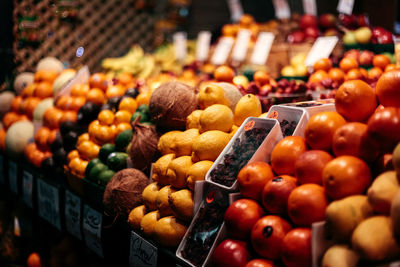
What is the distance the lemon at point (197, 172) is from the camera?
1540 mm

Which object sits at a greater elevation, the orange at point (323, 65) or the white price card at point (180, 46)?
the orange at point (323, 65)

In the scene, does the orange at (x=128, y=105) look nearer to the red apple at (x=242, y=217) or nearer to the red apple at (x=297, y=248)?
the red apple at (x=242, y=217)

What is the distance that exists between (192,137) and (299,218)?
75 cm

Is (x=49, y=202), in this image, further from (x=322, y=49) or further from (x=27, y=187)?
(x=322, y=49)

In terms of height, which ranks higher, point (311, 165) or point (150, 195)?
point (311, 165)

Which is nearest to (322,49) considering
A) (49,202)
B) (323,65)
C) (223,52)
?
(323,65)

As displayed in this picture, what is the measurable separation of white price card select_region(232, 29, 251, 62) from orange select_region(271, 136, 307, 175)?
369 cm

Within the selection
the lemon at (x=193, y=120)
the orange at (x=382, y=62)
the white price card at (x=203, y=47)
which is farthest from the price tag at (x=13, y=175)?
the white price card at (x=203, y=47)

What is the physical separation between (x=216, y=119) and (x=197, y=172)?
290 mm

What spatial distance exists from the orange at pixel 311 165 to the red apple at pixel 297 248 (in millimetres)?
161

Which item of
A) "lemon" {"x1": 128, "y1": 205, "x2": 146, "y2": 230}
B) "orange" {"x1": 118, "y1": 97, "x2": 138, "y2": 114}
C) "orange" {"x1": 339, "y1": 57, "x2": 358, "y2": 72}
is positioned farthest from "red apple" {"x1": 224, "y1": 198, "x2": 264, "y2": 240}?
"orange" {"x1": 339, "y1": 57, "x2": 358, "y2": 72}

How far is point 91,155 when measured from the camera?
2.45 m

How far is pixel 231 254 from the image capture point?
1.26m

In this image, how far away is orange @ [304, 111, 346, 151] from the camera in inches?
48.6
